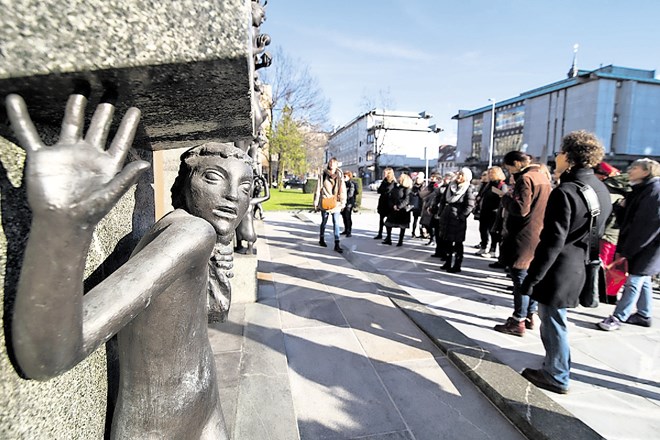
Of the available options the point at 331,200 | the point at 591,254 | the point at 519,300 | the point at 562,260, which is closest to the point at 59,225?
the point at 562,260

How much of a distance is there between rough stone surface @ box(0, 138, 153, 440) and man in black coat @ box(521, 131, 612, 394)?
3.13 meters

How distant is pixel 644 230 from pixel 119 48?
17.6 feet

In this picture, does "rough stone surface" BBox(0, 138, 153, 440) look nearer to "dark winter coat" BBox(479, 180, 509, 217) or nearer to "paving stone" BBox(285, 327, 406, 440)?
"paving stone" BBox(285, 327, 406, 440)

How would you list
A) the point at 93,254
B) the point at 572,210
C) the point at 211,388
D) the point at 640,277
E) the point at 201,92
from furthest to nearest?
1. the point at 640,277
2. the point at 572,210
3. the point at 211,388
4. the point at 93,254
5. the point at 201,92

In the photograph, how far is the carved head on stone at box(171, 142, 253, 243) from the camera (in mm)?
1250

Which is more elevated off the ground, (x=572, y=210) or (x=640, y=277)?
(x=572, y=210)

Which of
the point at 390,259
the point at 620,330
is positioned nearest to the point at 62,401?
the point at 620,330

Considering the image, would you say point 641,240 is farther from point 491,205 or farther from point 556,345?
point 491,205

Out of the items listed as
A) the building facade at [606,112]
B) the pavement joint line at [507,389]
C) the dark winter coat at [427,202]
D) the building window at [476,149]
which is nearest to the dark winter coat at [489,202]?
the dark winter coat at [427,202]

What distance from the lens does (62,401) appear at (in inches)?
36.8

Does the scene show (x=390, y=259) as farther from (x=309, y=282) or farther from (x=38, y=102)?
(x=38, y=102)

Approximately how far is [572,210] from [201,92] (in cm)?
310

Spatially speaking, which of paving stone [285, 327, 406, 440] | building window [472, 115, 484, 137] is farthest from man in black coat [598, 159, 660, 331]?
building window [472, 115, 484, 137]

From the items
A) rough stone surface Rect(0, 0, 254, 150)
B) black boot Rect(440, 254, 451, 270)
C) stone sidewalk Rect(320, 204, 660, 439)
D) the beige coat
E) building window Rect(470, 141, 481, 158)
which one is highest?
building window Rect(470, 141, 481, 158)
